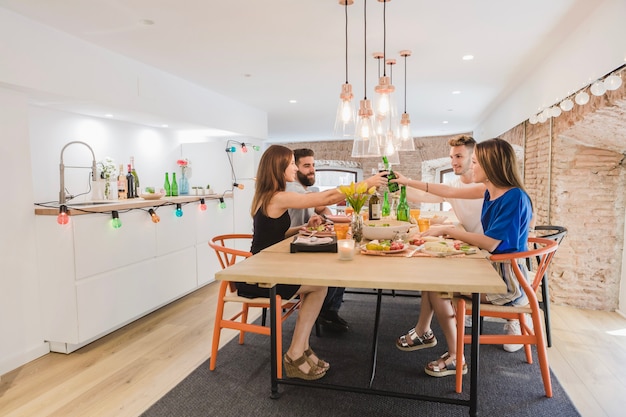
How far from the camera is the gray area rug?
2021 mm

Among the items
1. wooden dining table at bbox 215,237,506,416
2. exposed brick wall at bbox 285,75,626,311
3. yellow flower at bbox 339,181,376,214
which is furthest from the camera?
exposed brick wall at bbox 285,75,626,311

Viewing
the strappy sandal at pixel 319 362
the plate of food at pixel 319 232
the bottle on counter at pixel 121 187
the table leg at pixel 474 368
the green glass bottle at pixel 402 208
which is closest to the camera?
the table leg at pixel 474 368

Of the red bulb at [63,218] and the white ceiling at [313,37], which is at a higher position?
the white ceiling at [313,37]

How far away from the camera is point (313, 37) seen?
10.4 ft

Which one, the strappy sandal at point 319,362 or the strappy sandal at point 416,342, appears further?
the strappy sandal at point 416,342

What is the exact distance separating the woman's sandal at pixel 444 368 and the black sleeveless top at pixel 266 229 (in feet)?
3.85

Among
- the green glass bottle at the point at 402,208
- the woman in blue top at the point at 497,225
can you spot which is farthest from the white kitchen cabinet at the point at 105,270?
the woman in blue top at the point at 497,225

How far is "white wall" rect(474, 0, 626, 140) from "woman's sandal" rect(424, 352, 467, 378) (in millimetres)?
1974

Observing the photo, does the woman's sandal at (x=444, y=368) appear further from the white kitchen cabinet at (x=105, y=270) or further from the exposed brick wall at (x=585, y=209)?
the white kitchen cabinet at (x=105, y=270)

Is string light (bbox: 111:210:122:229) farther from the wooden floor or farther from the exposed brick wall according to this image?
the exposed brick wall

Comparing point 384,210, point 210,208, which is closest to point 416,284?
point 384,210

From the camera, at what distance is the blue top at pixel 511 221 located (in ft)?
6.81

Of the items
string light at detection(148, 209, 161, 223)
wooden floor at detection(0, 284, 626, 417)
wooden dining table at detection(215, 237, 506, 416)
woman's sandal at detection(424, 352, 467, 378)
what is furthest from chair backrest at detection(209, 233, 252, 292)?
woman's sandal at detection(424, 352, 467, 378)

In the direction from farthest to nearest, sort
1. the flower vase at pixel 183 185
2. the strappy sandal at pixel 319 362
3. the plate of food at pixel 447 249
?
the flower vase at pixel 183 185, the strappy sandal at pixel 319 362, the plate of food at pixel 447 249
